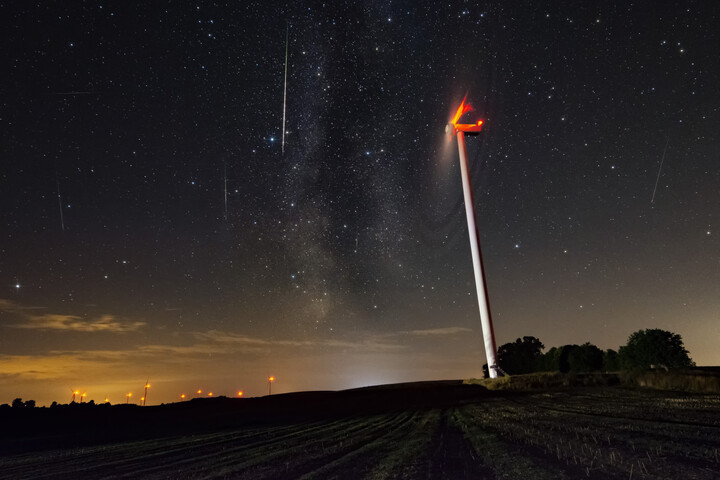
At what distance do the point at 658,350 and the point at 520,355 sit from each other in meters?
64.5

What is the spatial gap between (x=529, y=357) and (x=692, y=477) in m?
122

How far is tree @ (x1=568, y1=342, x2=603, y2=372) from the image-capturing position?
84694 millimetres

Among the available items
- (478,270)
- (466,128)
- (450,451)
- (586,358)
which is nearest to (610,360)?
(586,358)

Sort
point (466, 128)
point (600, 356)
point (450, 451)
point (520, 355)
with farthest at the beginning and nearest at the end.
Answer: point (520, 355)
point (600, 356)
point (466, 128)
point (450, 451)

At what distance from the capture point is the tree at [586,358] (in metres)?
84.7

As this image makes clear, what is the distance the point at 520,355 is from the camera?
119 meters

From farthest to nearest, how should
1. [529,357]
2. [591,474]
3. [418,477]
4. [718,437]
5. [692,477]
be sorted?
[529,357]
[718,437]
[418,477]
[591,474]
[692,477]

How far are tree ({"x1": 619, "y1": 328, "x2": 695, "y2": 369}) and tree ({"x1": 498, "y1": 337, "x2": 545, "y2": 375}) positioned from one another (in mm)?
57659


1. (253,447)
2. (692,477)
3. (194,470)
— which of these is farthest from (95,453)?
(692,477)

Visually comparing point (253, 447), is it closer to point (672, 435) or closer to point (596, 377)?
point (672, 435)

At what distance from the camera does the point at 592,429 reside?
A: 12.5m

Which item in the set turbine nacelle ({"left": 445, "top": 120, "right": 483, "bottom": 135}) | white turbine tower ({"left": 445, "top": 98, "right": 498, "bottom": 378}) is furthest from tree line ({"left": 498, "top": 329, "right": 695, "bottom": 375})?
turbine nacelle ({"left": 445, "top": 120, "right": 483, "bottom": 135})

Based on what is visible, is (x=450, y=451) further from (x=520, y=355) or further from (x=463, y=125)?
(x=520, y=355)

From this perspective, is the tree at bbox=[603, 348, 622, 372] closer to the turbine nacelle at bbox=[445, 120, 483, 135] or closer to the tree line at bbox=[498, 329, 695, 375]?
the tree line at bbox=[498, 329, 695, 375]
